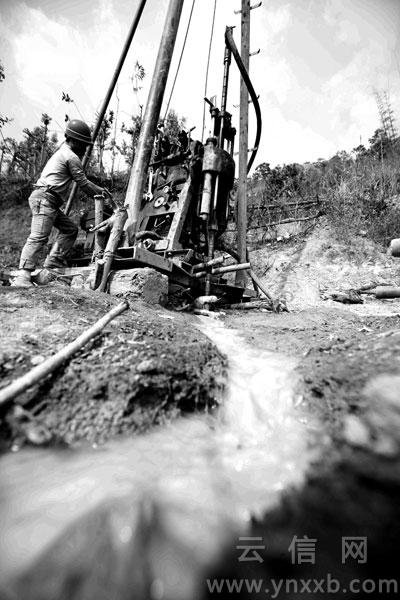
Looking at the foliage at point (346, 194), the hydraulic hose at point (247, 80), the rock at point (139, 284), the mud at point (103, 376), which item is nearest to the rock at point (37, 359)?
the mud at point (103, 376)

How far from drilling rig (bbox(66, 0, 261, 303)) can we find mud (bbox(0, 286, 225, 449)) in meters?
2.36

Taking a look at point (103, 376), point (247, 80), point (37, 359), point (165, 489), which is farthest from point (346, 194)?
point (165, 489)

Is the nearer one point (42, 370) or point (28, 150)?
point (42, 370)

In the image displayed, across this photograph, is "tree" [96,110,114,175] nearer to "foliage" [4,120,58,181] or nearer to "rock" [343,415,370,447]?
"foliage" [4,120,58,181]

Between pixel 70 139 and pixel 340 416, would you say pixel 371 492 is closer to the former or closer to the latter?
pixel 340 416

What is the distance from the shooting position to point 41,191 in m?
4.04

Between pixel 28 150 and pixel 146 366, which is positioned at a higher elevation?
pixel 28 150

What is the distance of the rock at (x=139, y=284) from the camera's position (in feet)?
13.9

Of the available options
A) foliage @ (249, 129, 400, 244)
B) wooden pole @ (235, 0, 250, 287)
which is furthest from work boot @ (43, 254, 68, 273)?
foliage @ (249, 129, 400, 244)

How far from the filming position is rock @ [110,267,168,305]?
4238 mm

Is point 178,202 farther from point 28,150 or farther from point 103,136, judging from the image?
point 28,150

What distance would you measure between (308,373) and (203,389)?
686 mm

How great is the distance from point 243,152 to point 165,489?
783cm

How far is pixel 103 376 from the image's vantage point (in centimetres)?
177
